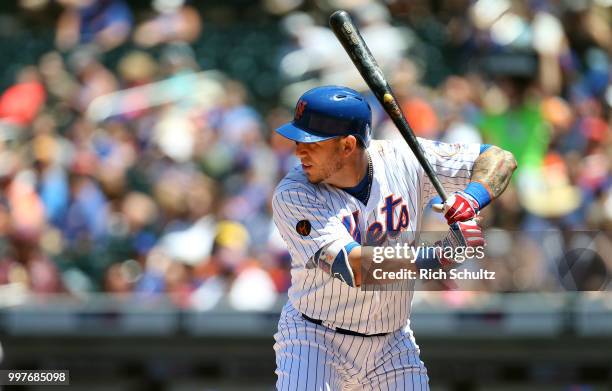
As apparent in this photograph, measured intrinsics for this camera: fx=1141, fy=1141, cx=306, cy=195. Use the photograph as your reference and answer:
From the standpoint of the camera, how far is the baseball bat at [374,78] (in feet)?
14.3

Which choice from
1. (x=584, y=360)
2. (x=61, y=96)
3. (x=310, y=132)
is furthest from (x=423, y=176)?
(x=61, y=96)

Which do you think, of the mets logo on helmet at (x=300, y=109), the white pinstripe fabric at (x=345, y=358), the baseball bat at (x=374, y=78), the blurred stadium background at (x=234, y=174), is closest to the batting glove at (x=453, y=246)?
the baseball bat at (x=374, y=78)

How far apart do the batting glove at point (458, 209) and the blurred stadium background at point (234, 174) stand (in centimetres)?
209

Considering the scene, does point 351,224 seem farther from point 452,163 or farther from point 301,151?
point 452,163

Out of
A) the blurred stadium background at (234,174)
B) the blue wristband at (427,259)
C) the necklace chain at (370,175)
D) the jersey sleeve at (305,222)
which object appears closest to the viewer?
the blue wristband at (427,259)

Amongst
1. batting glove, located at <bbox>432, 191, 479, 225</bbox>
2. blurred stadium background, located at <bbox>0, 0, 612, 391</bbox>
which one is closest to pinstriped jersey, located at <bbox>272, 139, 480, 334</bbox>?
batting glove, located at <bbox>432, 191, 479, 225</bbox>

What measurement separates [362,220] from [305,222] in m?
0.29

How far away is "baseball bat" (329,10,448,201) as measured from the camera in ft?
14.3

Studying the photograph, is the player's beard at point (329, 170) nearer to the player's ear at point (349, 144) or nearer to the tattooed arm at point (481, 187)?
the player's ear at point (349, 144)

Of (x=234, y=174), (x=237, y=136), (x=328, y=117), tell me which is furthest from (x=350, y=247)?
(x=237, y=136)

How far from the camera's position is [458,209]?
4195 mm

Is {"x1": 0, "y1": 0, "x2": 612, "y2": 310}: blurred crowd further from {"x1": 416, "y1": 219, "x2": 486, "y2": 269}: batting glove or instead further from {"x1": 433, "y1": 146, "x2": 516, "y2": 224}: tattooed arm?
{"x1": 416, "y1": 219, "x2": 486, "y2": 269}: batting glove

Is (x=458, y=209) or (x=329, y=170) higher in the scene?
(x=329, y=170)

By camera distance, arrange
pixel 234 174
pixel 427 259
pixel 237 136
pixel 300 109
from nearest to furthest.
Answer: pixel 427 259, pixel 300 109, pixel 234 174, pixel 237 136
